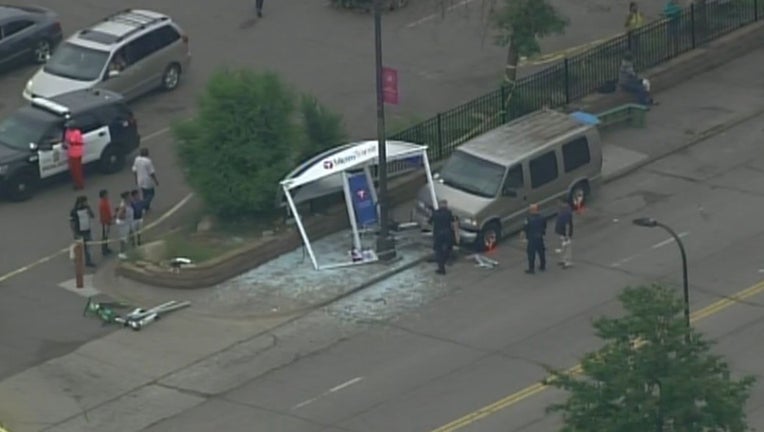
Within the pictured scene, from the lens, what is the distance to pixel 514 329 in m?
41.8

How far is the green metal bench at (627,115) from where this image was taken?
50750mm

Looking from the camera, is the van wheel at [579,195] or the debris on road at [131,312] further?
the van wheel at [579,195]

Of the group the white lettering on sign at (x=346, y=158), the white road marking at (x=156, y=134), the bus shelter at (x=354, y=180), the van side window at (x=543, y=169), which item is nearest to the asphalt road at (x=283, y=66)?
the white road marking at (x=156, y=134)

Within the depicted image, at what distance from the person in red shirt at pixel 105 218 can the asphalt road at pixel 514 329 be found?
4.87 metres

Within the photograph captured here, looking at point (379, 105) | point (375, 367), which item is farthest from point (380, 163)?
point (375, 367)

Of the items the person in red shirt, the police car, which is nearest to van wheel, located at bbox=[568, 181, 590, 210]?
the person in red shirt

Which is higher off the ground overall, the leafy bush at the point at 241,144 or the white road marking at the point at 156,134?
the leafy bush at the point at 241,144

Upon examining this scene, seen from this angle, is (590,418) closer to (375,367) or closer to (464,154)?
(375,367)

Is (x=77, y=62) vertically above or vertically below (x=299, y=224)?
above

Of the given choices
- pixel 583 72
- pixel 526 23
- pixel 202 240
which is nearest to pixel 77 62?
pixel 202 240

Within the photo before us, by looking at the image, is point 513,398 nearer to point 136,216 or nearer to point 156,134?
point 136,216

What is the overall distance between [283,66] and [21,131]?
8.04 metres

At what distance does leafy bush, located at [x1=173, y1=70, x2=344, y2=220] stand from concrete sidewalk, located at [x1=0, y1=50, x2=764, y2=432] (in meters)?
1.46

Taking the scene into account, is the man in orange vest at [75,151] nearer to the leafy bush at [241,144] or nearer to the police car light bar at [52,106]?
the police car light bar at [52,106]
